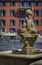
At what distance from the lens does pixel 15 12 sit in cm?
6425

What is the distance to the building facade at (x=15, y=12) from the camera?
2507 inches

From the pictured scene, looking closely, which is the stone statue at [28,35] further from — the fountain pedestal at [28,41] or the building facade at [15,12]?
the building facade at [15,12]

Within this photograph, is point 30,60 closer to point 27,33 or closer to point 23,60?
point 23,60

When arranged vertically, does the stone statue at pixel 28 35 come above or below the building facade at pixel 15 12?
above

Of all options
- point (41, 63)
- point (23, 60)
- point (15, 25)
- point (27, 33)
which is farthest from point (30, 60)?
point (15, 25)

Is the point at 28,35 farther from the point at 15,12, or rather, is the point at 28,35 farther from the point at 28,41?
the point at 15,12

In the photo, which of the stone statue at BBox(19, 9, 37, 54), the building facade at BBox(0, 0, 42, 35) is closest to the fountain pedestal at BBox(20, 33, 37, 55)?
the stone statue at BBox(19, 9, 37, 54)

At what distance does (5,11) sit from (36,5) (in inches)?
289

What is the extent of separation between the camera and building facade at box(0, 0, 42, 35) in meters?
63.7

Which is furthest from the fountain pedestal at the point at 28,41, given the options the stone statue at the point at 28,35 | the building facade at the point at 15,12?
the building facade at the point at 15,12

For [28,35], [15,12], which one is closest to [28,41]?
[28,35]

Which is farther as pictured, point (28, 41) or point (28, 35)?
point (28, 41)

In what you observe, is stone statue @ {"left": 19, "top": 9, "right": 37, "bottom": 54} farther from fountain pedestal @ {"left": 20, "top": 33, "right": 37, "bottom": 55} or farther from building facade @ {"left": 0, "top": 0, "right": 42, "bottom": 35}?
building facade @ {"left": 0, "top": 0, "right": 42, "bottom": 35}

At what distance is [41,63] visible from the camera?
721 centimetres
